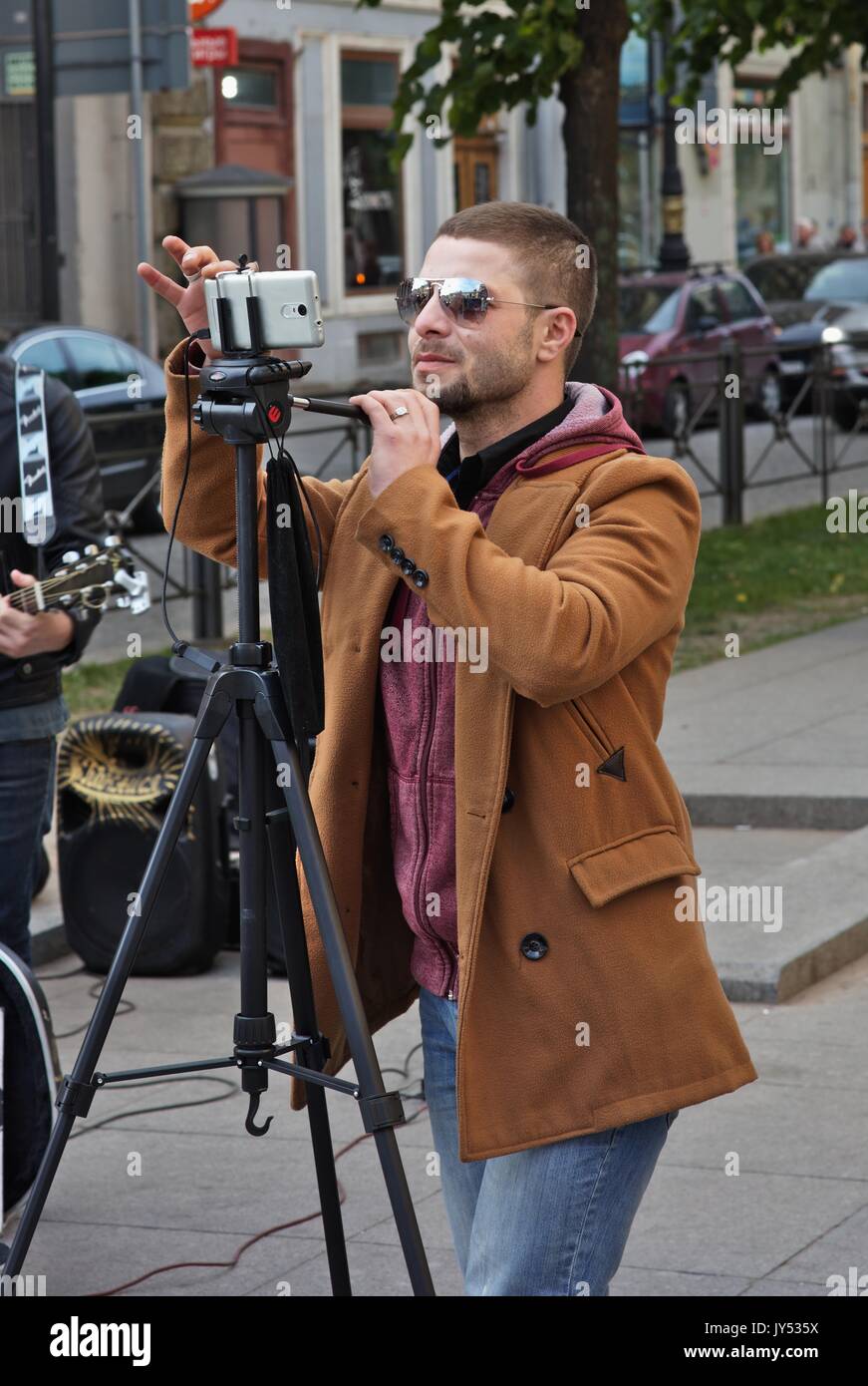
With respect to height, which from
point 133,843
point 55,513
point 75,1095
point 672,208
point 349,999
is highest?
point 672,208

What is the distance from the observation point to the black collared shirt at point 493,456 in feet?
9.85

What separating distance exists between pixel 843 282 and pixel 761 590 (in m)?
14.4

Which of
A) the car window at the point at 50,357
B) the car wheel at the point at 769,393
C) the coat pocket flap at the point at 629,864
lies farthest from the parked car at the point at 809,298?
the coat pocket flap at the point at 629,864

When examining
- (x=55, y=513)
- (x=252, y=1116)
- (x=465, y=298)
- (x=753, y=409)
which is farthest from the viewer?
(x=753, y=409)

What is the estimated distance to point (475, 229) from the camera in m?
2.95

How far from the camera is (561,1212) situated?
9.39 feet

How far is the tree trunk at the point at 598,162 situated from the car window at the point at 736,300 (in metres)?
10.6

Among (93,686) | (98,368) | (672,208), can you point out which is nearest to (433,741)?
(93,686)

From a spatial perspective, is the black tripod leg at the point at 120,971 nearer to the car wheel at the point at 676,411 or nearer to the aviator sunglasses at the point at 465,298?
the aviator sunglasses at the point at 465,298

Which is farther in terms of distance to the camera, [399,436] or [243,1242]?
[243,1242]

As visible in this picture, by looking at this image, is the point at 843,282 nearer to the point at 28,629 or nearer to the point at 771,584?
the point at 771,584

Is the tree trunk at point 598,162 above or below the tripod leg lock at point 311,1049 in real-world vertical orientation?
above

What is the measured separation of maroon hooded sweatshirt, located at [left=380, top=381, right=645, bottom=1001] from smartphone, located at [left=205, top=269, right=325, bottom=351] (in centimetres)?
33

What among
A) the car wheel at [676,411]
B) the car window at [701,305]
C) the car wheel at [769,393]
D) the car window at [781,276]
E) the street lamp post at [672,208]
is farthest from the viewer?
the street lamp post at [672,208]
